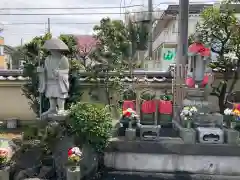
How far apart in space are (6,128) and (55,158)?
6.17 metres

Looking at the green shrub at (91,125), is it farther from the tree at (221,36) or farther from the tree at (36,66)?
the tree at (221,36)

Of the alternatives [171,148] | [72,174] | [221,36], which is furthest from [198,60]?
[72,174]

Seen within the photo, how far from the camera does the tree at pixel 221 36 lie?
9781 mm

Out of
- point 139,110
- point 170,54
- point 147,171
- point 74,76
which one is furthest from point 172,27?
point 147,171

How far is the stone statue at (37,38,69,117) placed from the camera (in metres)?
6.95

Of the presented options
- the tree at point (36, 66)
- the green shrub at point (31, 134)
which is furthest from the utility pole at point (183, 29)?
the green shrub at point (31, 134)

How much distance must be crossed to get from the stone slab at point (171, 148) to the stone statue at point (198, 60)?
1.92 metres

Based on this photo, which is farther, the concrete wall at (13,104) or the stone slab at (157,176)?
the concrete wall at (13,104)

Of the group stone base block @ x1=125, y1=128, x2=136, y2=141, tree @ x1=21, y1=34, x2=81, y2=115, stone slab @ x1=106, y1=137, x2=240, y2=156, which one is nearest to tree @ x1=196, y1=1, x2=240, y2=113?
stone slab @ x1=106, y1=137, x2=240, y2=156

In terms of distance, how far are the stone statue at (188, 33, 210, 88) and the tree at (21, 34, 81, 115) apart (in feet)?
12.4

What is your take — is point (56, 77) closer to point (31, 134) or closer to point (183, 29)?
point (31, 134)

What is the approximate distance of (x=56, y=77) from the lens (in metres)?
7.03

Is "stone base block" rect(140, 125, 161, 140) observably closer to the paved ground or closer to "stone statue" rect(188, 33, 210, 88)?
the paved ground

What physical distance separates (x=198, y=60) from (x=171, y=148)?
2583 millimetres
